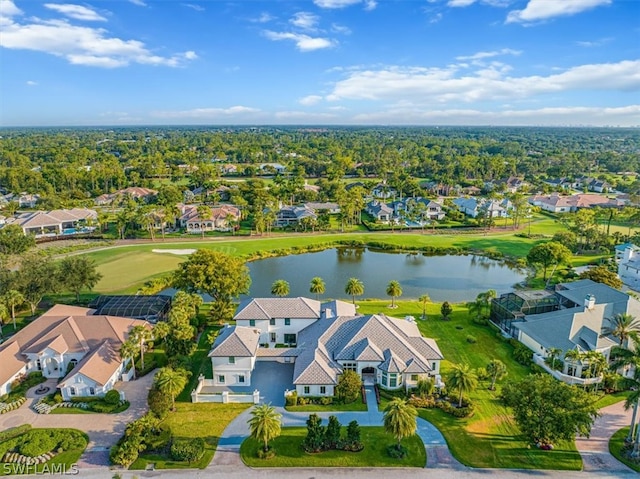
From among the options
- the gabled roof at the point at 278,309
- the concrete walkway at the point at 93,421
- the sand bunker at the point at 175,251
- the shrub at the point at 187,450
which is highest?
the gabled roof at the point at 278,309

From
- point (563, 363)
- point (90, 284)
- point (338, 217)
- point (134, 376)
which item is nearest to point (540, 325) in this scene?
point (563, 363)

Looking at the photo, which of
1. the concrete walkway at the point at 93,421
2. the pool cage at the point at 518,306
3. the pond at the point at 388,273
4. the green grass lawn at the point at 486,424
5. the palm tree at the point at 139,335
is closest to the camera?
the green grass lawn at the point at 486,424

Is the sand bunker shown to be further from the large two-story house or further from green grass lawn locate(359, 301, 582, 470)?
green grass lawn locate(359, 301, 582, 470)

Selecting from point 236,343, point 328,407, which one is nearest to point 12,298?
point 236,343

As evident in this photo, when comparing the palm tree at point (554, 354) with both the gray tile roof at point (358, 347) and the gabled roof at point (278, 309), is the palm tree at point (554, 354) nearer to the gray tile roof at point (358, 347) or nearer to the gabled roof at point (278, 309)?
the gray tile roof at point (358, 347)

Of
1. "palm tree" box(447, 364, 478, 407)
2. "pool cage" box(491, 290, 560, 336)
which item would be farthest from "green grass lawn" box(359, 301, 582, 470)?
"palm tree" box(447, 364, 478, 407)

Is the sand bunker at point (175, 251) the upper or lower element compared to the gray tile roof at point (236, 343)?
lower

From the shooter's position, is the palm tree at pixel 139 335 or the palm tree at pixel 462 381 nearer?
the palm tree at pixel 462 381

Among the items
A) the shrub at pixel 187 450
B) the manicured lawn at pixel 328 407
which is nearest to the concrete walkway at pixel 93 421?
the shrub at pixel 187 450
